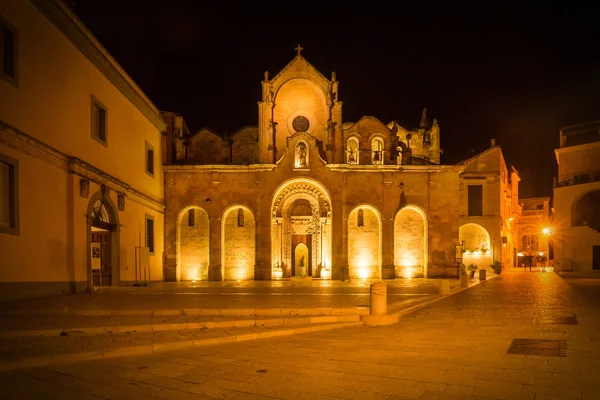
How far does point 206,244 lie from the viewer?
31047 mm

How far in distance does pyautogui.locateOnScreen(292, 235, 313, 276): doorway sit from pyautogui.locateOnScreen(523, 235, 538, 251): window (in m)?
38.4

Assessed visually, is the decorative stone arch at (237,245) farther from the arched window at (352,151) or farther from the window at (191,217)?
the arched window at (352,151)

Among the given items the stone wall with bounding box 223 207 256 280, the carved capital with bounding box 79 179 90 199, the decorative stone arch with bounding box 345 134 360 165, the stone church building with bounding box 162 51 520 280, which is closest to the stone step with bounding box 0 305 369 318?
the carved capital with bounding box 79 179 90 199

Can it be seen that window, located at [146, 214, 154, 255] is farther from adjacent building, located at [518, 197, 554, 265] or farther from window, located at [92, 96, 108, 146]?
adjacent building, located at [518, 197, 554, 265]

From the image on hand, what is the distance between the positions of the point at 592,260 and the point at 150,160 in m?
33.4

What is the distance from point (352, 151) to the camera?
3403cm

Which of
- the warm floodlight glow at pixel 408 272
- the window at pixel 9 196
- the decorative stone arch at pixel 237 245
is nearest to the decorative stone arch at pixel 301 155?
the decorative stone arch at pixel 237 245

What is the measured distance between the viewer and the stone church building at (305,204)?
30.7m

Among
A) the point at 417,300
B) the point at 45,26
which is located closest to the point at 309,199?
the point at 417,300

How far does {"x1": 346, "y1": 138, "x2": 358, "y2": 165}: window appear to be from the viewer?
111 feet

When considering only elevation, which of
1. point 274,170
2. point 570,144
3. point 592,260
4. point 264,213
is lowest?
point 592,260

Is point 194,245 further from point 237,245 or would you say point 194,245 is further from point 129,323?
point 129,323

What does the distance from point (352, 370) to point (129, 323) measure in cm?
562

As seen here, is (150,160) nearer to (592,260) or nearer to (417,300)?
(417,300)
